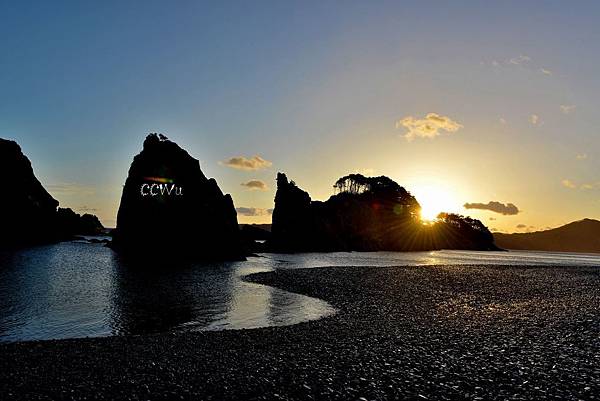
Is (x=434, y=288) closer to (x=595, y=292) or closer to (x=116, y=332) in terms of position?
(x=595, y=292)

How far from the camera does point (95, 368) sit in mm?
16422

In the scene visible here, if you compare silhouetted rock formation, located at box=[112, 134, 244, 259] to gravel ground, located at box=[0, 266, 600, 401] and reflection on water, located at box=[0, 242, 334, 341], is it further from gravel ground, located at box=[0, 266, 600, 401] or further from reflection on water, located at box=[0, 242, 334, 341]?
gravel ground, located at box=[0, 266, 600, 401]

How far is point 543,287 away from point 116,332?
151 feet

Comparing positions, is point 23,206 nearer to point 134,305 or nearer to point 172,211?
point 172,211

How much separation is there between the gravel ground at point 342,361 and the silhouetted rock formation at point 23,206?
400ft

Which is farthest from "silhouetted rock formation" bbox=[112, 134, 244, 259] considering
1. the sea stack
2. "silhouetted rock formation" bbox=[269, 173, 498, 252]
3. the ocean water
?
"silhouetted rock formation" bbox=[269, 173, 498, 252]

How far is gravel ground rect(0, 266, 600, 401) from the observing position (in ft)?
46.9

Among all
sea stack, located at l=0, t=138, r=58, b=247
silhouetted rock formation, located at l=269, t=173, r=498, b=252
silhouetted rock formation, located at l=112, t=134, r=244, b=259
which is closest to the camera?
silhouetted rock formation, located at l=112, t=134, r=244, b=259

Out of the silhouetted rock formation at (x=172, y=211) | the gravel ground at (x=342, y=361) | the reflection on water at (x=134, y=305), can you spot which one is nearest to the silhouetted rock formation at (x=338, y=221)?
the silhouetted rock formation at (x=172, y=211)

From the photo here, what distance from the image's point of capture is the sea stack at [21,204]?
401 feet

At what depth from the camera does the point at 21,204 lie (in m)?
127

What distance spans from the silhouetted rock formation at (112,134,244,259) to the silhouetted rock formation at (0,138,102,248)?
3701 centimetres

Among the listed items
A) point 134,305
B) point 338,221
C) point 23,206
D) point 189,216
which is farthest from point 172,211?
point 338,221

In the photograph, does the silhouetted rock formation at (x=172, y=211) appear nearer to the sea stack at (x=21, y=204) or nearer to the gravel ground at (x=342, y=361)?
the sea stack at (x=21, y=204)
